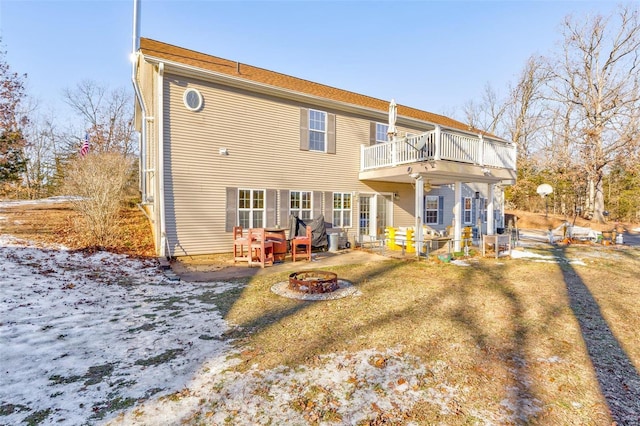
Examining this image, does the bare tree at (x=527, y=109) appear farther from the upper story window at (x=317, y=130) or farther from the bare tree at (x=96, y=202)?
the bare tree at (x=96, y=202)

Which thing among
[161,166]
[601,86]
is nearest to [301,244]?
[161,166]

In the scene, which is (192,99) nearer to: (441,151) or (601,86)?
(441,151)

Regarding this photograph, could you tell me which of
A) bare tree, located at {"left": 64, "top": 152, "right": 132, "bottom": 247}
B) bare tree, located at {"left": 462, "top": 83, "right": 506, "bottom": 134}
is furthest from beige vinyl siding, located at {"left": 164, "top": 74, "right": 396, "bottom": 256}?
bare tree, located at {"left": 462, "top": 83, "right": 506, "bottom": 134}

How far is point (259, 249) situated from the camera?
30.7 ft

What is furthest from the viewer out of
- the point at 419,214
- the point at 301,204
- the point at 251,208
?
the point at 301,204

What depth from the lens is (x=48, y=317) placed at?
468 cm

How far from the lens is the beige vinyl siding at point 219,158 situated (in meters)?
9.57

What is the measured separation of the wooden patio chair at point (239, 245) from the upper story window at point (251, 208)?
1.72 feet

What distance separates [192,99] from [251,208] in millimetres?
3932

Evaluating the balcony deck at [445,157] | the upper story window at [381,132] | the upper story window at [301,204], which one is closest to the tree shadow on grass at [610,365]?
the balcony deck at [445,157]

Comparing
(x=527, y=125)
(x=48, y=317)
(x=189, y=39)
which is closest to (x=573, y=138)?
(x=527, y=125)

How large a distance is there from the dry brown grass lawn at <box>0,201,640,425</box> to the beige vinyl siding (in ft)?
12.1

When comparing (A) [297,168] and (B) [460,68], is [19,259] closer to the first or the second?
(A) [297,168]

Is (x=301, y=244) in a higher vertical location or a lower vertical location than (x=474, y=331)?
higher
